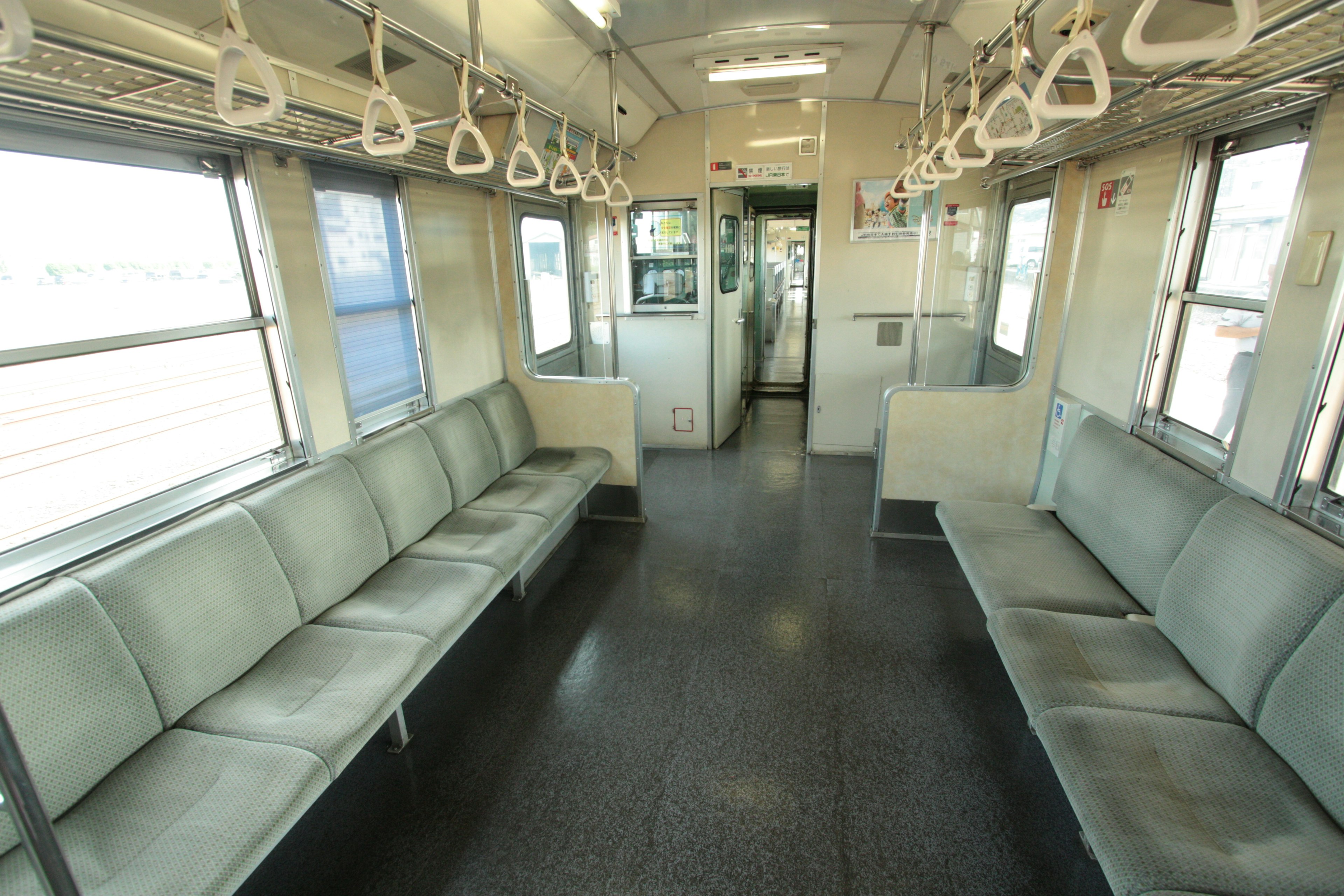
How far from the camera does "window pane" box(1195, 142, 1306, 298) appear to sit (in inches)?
93.8

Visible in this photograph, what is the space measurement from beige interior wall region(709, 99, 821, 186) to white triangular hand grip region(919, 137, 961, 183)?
2110 millimetres

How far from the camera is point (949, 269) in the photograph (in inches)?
218

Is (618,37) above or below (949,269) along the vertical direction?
above

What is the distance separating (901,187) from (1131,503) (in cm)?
323

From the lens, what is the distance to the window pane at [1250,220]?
7.82ft

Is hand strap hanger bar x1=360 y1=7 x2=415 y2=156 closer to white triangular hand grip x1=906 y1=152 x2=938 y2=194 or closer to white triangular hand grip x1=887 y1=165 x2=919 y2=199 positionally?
white triangular hand grip x1=906 y1=152 x2=938 y2=194

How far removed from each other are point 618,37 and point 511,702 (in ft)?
11.8

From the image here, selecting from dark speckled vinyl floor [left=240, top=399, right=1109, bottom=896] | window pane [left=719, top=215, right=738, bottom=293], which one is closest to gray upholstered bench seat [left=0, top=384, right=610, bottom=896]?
dark speckled vinyl floor [left=240, top=399, right=1109, bottom=896]

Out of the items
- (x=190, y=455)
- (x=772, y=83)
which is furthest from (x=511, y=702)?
(x=772, y=83)

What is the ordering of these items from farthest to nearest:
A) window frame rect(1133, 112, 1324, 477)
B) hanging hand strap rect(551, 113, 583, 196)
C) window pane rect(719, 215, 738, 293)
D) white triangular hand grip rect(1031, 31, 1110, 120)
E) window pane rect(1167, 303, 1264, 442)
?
window pane rect(719, 215, 738, 293) < hanging hand strap rect(551, 113, 583, 196) < window pane rect(1167, 303, 1264, 442) < window frame rect(1133, 112, 1324, 477) < white triangular hand grip rect(1031, 31, 1110, 120)

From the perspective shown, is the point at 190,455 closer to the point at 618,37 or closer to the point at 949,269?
the point at 618,37

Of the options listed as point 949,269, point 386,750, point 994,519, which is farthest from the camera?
point 949,269

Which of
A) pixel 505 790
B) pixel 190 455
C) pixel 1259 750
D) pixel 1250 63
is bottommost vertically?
pixel 505 790

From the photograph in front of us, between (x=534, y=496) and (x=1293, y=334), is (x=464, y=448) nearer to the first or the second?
(x=534, y=496)
